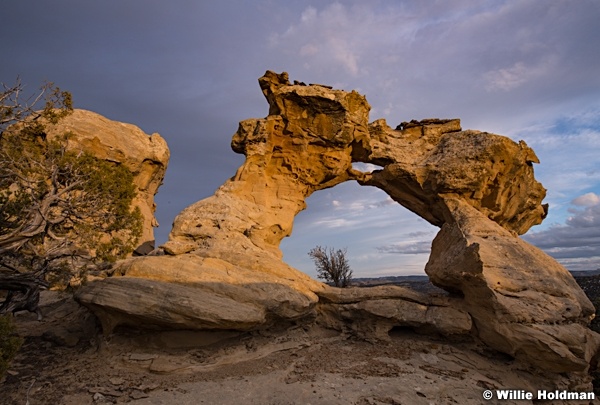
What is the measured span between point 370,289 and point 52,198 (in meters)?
10.7

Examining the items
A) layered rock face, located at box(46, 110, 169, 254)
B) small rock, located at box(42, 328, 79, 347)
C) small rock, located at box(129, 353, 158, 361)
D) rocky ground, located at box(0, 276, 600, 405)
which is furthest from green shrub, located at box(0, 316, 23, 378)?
layered rock face, located at box(46, 110, 169, 254)

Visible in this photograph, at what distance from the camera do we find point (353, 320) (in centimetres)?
1344

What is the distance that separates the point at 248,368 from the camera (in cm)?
1062

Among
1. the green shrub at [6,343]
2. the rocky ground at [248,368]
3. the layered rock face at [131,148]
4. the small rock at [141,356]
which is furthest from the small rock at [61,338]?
the layered rock face at [131,148]

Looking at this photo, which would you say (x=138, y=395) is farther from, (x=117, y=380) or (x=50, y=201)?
(x=50, y=201)

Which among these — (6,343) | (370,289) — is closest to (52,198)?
(6,343)

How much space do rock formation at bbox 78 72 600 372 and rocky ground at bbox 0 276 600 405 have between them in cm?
72

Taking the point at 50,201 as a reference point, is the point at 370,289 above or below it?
below

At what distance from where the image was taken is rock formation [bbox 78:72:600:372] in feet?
35.3

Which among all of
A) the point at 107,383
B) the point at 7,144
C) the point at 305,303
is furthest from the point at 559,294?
the point at 7,144

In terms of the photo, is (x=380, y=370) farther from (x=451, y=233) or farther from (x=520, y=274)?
(x=451, y=233)

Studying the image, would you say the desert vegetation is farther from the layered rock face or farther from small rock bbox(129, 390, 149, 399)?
the layered rock face

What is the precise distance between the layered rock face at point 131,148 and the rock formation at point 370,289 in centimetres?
718

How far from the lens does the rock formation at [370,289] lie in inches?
423
